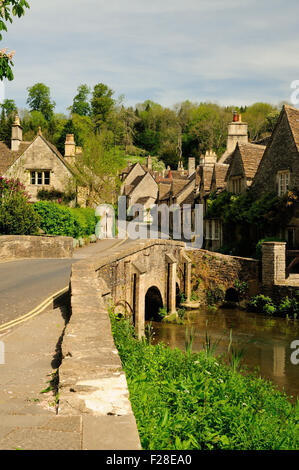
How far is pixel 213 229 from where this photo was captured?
1421 inches

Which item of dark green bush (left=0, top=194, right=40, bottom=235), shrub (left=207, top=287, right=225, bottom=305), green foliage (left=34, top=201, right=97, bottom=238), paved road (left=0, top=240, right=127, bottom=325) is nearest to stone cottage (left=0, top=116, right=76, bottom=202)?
green foliage (left=34, top=201, right=97, bottom=238)

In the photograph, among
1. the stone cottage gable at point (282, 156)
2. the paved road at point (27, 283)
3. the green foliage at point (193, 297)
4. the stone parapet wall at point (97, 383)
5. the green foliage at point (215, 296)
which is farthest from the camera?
the green foliage at point (193, 297)

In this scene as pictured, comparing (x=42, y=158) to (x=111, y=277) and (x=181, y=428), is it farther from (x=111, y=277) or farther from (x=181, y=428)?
(x=181, y=428)

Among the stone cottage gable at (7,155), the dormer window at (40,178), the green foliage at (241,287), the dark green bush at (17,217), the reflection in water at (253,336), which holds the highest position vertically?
the stone cottage gable at (7,155)

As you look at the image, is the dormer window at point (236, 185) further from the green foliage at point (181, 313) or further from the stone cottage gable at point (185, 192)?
the stone cottage gable at point (185, 192)

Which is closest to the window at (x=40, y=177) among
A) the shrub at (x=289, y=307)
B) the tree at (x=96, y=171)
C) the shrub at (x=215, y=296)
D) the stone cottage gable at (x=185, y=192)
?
the tree at (x=96, y=171)

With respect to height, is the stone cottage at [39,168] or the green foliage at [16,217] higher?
the stone cottage at [39,168]

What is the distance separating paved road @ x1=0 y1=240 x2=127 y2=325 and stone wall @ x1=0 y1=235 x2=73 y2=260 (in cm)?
83

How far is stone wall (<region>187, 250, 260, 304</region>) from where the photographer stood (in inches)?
1063

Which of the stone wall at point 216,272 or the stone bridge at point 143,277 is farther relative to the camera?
the stone wall at point 216,272

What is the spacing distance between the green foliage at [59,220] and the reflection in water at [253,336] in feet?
33.4

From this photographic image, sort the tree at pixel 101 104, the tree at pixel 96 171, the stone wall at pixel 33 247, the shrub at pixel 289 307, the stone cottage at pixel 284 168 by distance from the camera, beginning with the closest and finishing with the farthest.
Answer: the stone wall at pixel 33 247 → the shrub at pixel 289 307 → the stone cottage at pixel 284 168 → the tree at pixel 96 171 → the tree at pixel 101 104

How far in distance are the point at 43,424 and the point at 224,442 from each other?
2.43 meters

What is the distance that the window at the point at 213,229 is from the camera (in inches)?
1391
